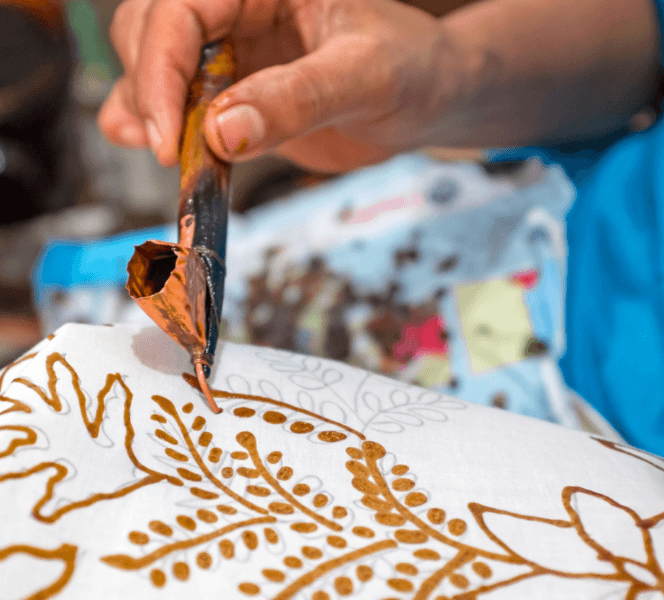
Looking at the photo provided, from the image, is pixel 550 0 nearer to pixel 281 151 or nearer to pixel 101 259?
pixel 281 151

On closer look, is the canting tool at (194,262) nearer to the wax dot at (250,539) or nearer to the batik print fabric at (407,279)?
the wax dot at (250,539)

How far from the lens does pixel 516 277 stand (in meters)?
0.52

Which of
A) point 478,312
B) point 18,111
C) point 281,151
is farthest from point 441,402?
point 18,111

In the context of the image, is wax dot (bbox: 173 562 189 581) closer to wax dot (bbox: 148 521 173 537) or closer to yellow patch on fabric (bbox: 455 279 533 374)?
wax dot (bbox: 148 521 173 537)

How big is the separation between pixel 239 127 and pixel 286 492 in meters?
0.20

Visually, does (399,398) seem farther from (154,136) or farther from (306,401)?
(154,136)

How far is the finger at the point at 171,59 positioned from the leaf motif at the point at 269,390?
16 centimetres

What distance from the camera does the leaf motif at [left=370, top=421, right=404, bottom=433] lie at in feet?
0.85

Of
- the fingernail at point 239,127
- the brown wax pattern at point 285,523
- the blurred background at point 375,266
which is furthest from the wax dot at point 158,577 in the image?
the blurred background at point 375,266

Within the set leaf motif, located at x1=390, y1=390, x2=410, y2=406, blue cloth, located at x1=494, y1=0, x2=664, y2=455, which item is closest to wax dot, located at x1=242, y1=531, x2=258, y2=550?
leaf motif, located at x1=390, y1=390, x2=410, y2=406

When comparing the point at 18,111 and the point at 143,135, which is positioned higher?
the point at 18,111

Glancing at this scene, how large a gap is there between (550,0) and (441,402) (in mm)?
419

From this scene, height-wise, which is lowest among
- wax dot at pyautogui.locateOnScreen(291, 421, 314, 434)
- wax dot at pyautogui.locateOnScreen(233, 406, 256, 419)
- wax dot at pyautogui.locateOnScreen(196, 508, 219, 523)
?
wax dot at pyautogui.locateOnScreen(196, 508, 219, 523)

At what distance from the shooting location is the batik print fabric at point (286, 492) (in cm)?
19
